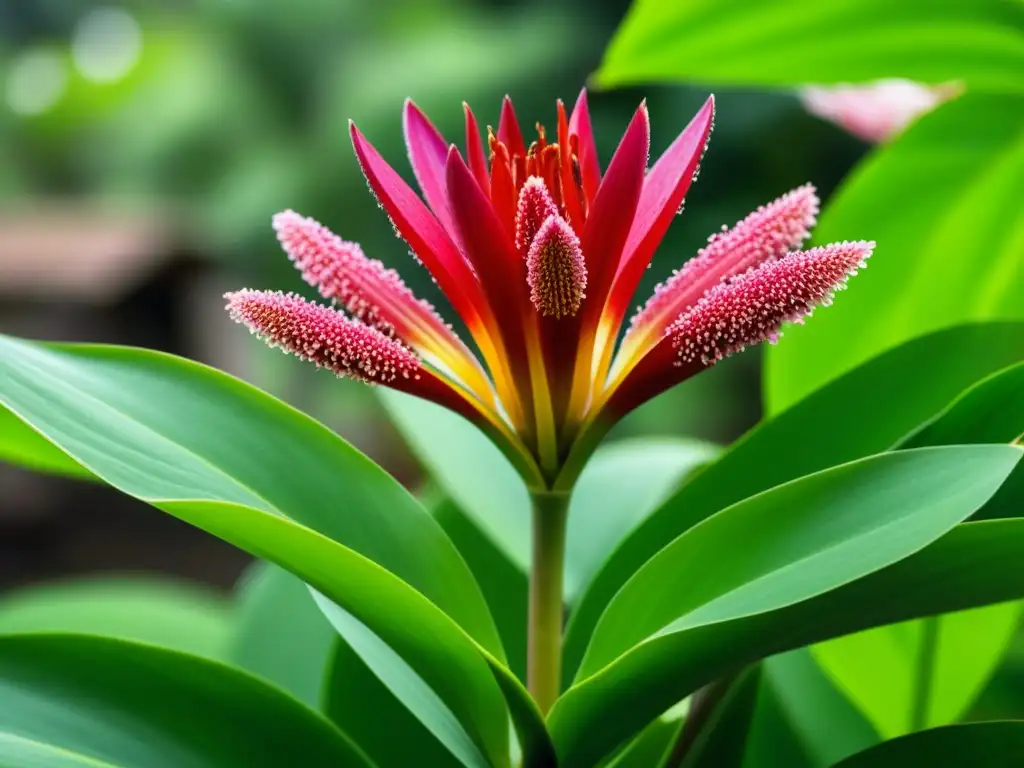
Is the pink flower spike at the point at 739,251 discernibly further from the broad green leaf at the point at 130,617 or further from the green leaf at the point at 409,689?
the broad green leaf at the point at 130,617

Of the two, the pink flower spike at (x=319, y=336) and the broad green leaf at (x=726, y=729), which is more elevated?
the pink flower spike at (x=319, y=336)

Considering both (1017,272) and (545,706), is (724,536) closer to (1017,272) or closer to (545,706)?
(545,706)

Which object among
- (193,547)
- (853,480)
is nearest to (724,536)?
(853,480)

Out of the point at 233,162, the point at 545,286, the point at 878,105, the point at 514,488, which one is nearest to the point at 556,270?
the point at 545,286

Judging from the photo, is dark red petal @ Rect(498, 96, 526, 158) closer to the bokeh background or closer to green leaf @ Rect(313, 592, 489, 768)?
green leaf @ Rect(313, 592, 489, 768)

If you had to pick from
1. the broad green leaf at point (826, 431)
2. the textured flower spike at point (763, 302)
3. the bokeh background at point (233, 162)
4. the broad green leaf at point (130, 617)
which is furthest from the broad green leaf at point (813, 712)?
the bokeh background at point (233, 162)

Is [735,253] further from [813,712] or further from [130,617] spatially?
[130,617]
